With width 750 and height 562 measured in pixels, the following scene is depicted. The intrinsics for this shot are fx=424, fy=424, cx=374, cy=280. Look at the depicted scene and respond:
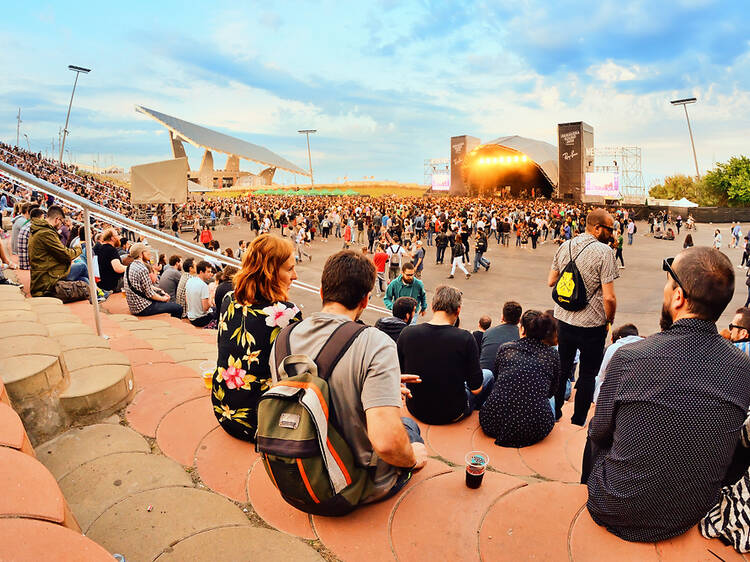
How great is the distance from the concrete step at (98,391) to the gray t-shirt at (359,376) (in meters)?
1.29

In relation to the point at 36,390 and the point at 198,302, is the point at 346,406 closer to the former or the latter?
the point at 36,390

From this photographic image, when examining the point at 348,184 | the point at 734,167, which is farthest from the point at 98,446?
the point at 348,184

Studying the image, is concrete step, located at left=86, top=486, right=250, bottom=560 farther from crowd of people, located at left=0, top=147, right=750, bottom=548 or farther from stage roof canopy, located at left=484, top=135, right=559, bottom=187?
stage roof canopy, located at left=484, top=135, right=559, bottom=187

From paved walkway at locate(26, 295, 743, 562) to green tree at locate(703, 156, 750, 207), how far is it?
47635 mm

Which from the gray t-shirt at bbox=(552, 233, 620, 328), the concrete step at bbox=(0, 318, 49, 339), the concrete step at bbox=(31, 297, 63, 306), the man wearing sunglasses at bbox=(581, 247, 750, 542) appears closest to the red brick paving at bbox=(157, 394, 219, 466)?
the concrete step at bbox=(0, 318, 49, 339)

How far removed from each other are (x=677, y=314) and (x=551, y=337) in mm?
1414

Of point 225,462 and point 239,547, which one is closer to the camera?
point 239,547

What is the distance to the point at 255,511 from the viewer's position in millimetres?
1700

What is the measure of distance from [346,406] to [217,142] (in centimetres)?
5720

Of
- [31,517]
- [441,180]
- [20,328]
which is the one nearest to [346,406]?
[31,517]

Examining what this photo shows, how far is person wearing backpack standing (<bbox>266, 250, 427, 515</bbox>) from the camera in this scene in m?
1.42

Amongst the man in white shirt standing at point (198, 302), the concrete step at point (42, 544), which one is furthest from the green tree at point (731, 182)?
the concrete step at point (42, 544)

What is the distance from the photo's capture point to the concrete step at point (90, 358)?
2.43 metres

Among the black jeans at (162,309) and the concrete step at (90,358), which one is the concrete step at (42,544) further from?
the black jeans at (162,309)
